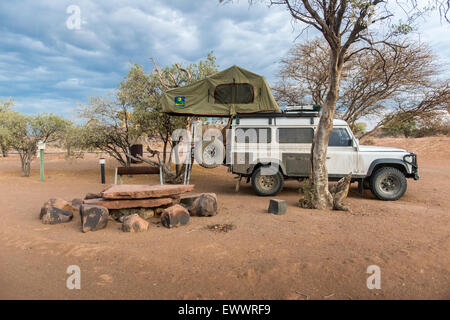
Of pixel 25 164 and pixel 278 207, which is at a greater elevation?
pixel 25 164

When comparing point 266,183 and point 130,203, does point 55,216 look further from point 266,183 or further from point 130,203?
point 266,183

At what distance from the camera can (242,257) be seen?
364cm

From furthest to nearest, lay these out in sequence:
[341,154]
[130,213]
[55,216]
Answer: [341,154] < [130,213] < [55,216]

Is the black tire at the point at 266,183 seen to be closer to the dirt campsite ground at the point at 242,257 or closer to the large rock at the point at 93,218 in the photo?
the dirt campsite ground at the point at 242,257

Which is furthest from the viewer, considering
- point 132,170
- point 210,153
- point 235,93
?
point 132,170

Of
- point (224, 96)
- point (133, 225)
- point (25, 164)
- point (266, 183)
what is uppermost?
point (224, 96)

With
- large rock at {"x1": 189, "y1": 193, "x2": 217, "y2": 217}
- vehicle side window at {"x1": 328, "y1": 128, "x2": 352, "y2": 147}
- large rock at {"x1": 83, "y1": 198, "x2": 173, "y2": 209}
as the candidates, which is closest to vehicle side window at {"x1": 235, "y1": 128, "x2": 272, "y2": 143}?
vehicle side window at {"x1": 328, "y1": 128, "x2": 352, "y2": 147}

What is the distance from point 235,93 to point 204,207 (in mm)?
3918

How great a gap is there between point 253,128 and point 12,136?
10.8 meters

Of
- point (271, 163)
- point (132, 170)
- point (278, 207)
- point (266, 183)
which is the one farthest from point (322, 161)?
point (132, 170)

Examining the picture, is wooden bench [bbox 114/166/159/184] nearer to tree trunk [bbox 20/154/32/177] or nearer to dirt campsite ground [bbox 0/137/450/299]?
dirt campsite ground [bbox 0/137/450/299]

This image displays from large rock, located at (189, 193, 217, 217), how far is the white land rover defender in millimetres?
2319

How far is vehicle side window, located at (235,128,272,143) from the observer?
7.98 metres
